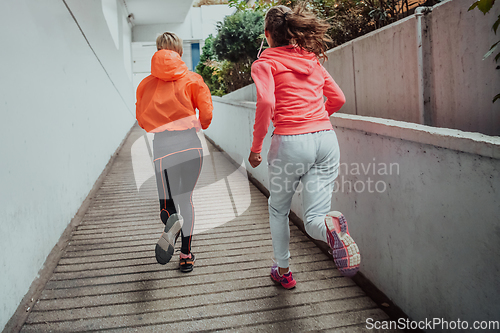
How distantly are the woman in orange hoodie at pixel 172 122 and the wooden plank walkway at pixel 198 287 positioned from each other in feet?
1.25

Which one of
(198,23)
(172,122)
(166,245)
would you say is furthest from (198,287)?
(198,23)

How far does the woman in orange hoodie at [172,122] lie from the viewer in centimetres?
253

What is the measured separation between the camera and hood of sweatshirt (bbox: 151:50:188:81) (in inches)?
98.5

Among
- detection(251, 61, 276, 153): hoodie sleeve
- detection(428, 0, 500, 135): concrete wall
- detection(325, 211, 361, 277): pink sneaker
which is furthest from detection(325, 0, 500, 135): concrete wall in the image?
detection(251, 61, 276, 153): hoodie sleeve

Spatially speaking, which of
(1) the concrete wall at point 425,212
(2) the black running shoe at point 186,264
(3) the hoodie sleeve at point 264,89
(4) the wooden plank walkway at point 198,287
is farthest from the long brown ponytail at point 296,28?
(2) the black running shoe at point 186,264

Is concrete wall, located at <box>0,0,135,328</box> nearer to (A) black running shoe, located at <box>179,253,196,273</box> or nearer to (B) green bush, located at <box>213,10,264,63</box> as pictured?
(A) black running shoe, located at <box>179,253,196,273</box>

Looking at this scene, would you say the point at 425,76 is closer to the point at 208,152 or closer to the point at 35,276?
the point at 35,276

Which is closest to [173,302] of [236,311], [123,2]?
[236,311]

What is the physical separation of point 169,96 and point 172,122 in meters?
0.19

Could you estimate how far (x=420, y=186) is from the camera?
1.84 m

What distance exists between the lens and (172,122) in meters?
2.58

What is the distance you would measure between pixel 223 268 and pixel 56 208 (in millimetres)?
1720

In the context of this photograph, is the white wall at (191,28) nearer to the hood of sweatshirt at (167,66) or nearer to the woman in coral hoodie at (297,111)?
the hood of sweatshirt at (167,66)

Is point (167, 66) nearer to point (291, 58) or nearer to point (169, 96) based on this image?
point (169, 96)
